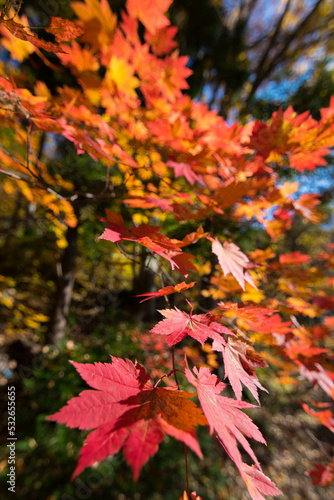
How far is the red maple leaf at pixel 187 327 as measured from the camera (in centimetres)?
58

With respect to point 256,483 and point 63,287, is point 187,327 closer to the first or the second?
point 256,483

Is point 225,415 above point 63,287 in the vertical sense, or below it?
above

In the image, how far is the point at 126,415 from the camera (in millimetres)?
504

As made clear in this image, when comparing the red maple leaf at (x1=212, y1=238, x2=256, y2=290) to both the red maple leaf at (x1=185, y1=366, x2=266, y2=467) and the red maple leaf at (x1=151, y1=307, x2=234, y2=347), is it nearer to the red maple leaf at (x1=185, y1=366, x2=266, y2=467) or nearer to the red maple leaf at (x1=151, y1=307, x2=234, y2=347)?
the red maple leaf at (x1=151, y1=307, x2=234, y2=347)

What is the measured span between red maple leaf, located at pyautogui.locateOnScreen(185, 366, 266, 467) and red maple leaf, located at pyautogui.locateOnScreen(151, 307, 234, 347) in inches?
3.5

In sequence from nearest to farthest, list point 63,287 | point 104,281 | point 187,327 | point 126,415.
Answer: point 126,415
point 187,327
point 63,287
point 104,281

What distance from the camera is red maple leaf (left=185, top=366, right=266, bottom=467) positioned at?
48cm

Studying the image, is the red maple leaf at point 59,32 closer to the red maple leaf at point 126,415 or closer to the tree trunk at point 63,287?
the red maple leaf at point 126,415

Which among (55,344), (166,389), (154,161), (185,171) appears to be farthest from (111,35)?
(55,344)

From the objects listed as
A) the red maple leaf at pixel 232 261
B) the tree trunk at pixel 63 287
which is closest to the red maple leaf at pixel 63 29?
the red maple leaf at pixel 232 261

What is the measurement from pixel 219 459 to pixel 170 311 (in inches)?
141

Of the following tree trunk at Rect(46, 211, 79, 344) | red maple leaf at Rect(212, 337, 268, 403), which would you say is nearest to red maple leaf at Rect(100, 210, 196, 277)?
red maple leaf at Rect(212, 337, 268, 403)

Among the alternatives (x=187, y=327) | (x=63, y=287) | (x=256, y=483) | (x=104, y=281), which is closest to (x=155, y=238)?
(x=187, y=327)

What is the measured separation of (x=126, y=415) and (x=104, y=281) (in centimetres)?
376
